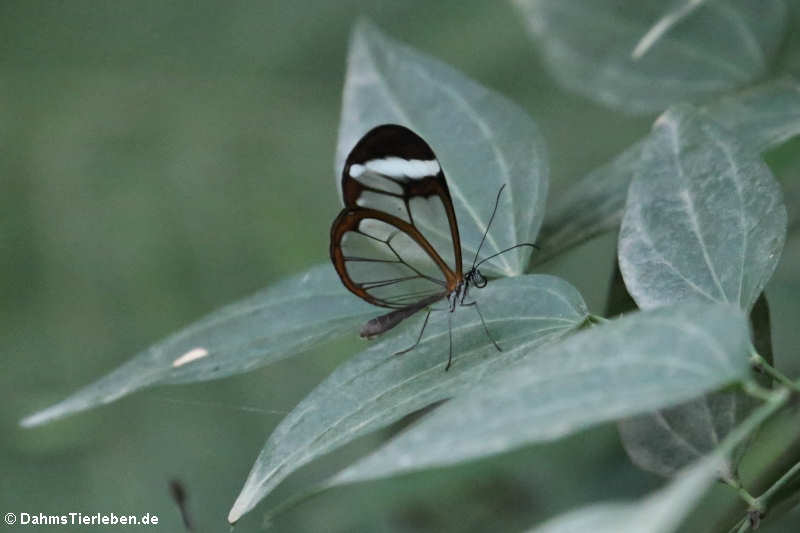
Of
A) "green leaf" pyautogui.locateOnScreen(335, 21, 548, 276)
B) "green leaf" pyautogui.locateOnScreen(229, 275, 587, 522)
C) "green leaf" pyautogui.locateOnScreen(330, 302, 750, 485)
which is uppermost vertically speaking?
"green leaf" pyautogui.locateOnScreen(335, 21, 548, 276)

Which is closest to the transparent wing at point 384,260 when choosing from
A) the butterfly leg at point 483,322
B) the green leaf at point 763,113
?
the butterfly leg at point 483,322

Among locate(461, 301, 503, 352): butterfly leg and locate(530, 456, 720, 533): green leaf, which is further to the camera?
locate(461, 301, 503, 352): butterfly leg

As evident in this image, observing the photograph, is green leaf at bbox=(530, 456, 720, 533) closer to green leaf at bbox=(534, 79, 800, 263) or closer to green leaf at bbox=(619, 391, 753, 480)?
green leaf at bbox=(619, 391, 753, 480)

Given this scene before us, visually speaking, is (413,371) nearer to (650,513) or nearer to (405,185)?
(405,185)

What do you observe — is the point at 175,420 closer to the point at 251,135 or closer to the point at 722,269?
the point at 251,135

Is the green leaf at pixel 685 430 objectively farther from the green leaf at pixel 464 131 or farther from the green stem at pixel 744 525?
the green leaf at pixel 464 131

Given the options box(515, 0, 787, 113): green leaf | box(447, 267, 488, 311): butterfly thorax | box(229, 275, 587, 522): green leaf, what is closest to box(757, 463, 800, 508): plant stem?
box(229, 275, 587, 522): green leaf
